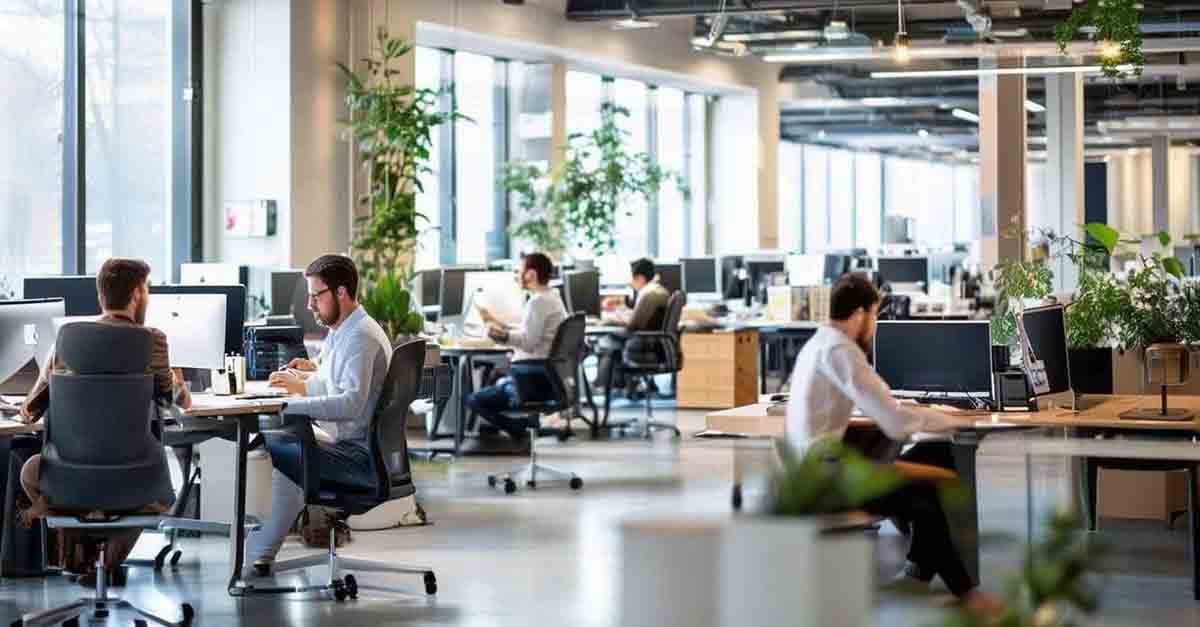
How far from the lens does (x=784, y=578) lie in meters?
2.40

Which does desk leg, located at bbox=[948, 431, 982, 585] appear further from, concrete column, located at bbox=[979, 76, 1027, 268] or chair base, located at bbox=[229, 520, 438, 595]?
concrete column, located at bbox=[979, 76, 1027, 268]

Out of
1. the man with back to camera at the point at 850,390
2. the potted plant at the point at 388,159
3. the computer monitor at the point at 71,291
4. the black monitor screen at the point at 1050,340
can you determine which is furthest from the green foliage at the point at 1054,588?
the potted plant at the point at 388,159

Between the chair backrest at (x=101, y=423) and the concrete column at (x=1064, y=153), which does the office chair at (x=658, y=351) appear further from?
the chair backrest at (x=101, y=423)

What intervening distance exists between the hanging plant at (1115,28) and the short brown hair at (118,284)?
16.3 ft

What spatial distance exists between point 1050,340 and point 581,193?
1054 centimetres

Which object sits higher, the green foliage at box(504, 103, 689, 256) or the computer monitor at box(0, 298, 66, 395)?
the green foliage at box(504, 103, 689, 256)

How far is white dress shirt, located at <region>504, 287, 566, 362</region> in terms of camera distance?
414 inches

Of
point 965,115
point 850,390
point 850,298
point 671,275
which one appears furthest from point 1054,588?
point 965,115

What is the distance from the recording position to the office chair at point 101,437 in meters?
5.76

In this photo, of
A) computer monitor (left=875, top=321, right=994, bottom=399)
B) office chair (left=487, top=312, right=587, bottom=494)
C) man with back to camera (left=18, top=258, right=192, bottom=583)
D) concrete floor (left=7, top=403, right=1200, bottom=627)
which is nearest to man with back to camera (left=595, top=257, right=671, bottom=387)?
office chair (left=487, top=312, right=587, bottom=494)

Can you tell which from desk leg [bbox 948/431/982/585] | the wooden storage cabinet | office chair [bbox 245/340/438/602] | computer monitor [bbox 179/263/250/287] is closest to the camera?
desk leg [bbox 948/431/982/585]

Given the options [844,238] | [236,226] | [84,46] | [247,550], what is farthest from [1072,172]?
[844,238]

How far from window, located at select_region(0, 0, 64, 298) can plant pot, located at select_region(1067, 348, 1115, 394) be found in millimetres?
6437

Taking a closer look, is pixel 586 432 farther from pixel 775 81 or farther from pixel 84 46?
pixel 775 81
